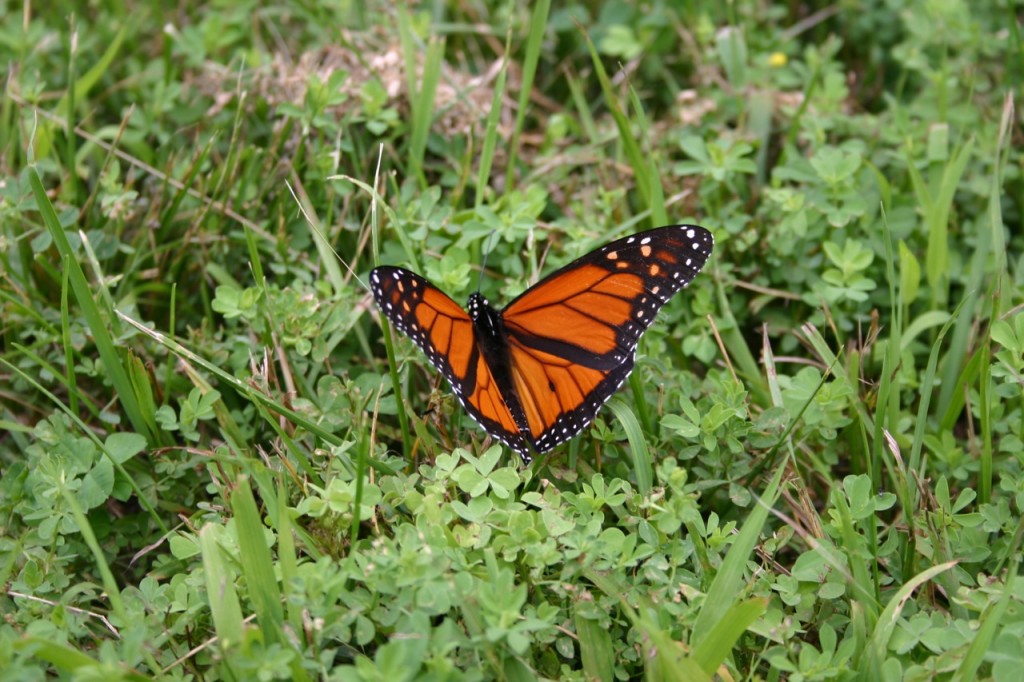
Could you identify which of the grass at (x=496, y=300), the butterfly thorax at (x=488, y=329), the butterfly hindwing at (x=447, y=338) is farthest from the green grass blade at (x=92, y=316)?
the butterfly thorax at (x=488, y=329)

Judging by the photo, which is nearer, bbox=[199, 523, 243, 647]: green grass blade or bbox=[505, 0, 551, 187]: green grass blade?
bbox=[199, 523, 243, 647]: green grass blade

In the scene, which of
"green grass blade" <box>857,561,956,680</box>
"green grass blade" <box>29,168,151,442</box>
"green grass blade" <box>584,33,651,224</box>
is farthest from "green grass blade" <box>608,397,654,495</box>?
"green grass blade" <box>29,168,151,442</box>

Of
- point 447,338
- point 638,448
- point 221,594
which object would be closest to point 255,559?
point 221,594

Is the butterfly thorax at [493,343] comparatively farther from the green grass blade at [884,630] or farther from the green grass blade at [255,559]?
the green grass blade at [884,630]

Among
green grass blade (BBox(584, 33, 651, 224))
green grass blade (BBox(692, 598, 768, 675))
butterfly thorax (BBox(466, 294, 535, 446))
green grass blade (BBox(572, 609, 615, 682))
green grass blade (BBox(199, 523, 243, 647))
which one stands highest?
green grass blade (BBox(584, 33, 651, 224))

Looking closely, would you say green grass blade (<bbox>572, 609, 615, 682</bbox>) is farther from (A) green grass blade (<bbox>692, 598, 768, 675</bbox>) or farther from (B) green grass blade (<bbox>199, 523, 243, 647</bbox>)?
(B) green grass blade (<bbox>199, 523, 243, 647</bbox>)

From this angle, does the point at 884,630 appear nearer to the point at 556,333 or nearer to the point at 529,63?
the point at 556,333

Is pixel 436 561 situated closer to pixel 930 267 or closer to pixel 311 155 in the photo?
pixel 311 155

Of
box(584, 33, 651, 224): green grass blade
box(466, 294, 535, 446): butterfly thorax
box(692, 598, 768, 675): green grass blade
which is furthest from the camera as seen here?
box(584, 33, 651, 224): green grass blade
